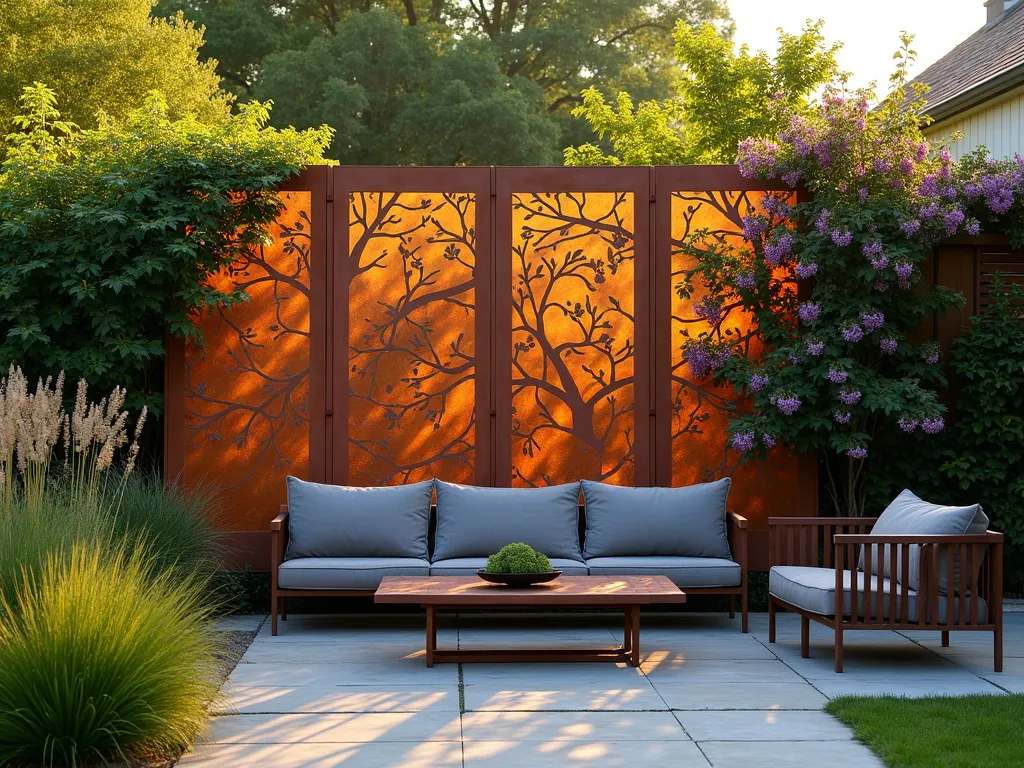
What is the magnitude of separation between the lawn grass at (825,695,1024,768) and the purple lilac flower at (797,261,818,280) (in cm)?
301

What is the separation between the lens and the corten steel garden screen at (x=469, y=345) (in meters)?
8.03

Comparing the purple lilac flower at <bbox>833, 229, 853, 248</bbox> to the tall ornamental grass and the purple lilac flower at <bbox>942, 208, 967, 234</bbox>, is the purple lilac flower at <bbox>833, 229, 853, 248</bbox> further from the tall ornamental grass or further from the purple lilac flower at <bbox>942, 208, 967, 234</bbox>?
the tall ornamental grass

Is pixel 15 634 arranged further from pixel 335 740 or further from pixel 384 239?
pixel 384 239

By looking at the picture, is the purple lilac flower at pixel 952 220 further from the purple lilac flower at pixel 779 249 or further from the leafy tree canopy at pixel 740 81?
the leafy tree canopy at pixel 740 81

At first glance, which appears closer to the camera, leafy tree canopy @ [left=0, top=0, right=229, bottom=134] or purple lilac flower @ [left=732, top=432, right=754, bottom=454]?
purple lilac flower @ [left=732, top=432, right=754, bottom=454]

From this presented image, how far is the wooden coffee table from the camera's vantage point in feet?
19.5

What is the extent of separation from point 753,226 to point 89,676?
5210 mm

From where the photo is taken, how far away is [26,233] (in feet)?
25.1

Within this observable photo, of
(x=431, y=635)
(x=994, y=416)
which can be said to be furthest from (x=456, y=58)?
(x=431, y=635)

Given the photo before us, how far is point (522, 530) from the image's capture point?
750 cm

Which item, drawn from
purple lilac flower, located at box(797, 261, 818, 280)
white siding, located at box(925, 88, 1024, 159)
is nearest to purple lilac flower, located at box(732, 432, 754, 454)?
purple lilac flower, located at box(797, 261, 818, 280)

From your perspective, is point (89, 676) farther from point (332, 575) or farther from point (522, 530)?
point (522, 530)

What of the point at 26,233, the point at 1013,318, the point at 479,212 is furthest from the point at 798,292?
the point at 26,233

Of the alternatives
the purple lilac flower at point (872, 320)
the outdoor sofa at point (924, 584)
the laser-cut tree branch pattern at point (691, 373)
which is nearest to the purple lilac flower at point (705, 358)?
the laser-cut tree branch pattern at point (691, 373)
